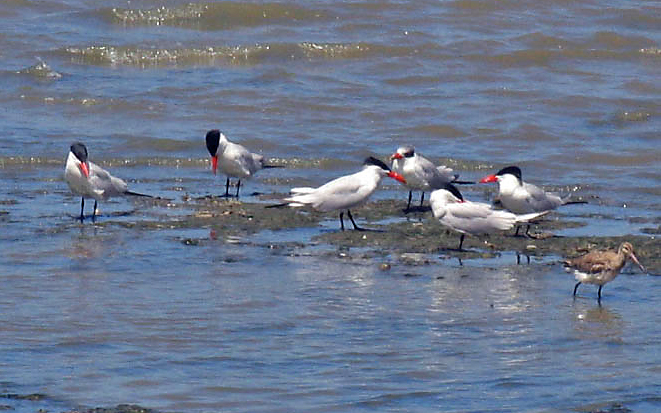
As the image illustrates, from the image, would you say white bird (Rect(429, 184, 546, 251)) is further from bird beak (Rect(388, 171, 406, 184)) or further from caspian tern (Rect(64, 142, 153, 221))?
caspian tern (Rect(64, 142, 153, 221))

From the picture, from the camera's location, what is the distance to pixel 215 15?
61.6 feet

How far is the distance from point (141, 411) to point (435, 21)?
13.7 m

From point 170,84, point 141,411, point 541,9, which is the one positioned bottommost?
point 141,411

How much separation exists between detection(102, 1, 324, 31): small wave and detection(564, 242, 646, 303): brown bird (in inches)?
454

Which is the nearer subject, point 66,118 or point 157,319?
point 157,319

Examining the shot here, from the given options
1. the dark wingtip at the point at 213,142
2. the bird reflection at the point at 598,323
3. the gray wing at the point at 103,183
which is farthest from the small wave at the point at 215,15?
the bird reflection at the point at 598,323

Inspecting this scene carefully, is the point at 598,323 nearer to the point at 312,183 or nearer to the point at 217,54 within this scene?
the point at 312,183

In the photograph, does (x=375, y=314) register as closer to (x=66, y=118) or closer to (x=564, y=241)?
(x=564, y=241)

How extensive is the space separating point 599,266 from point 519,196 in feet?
6.79

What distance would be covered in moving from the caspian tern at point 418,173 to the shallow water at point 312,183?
1.63ft

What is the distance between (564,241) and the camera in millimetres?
8922

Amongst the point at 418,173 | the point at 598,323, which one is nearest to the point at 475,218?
the point at 418,173

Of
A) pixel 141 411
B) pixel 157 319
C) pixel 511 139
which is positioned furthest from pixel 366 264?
pixel 511 139

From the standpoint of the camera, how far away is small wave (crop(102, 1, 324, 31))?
18.6m
